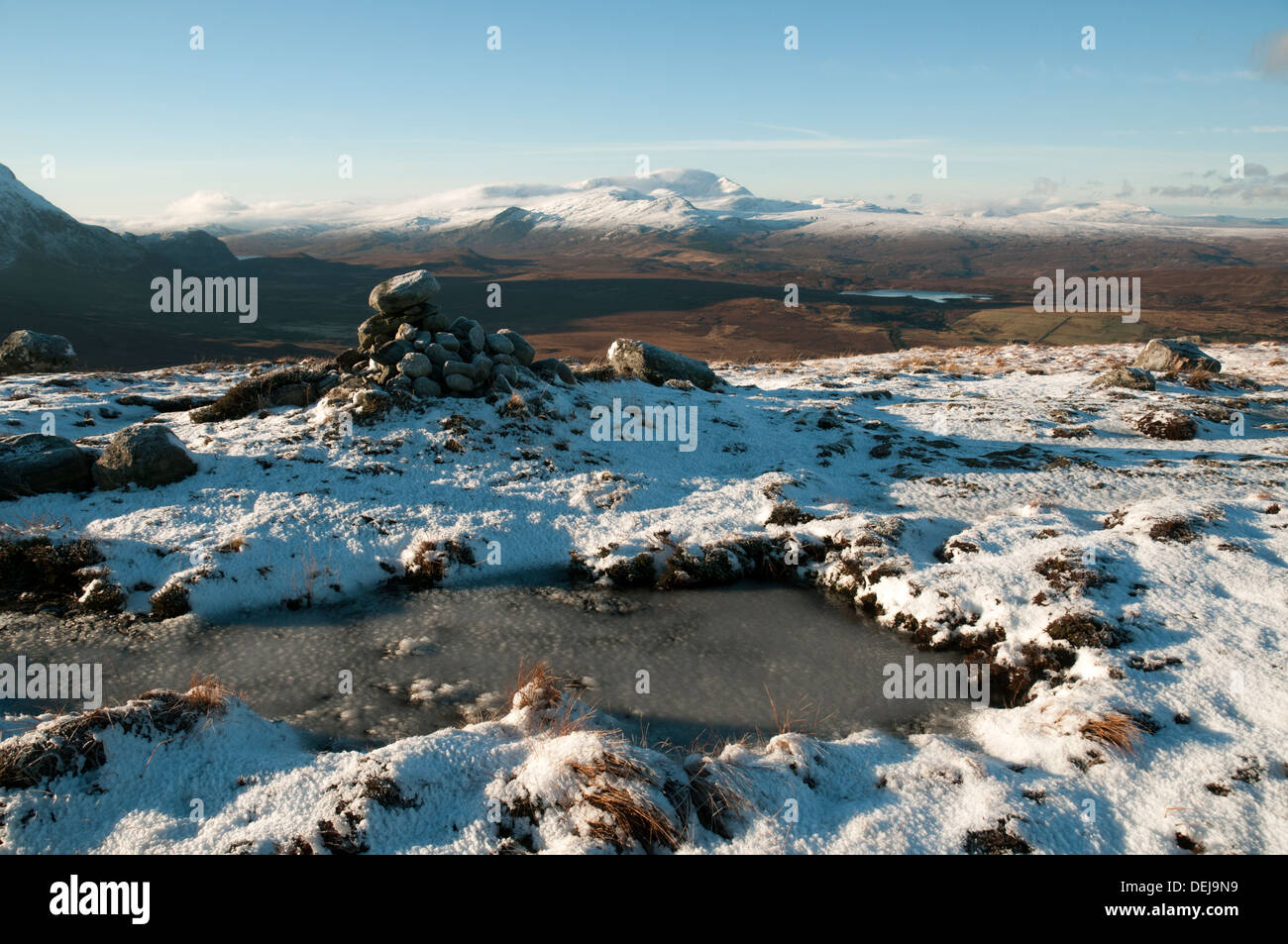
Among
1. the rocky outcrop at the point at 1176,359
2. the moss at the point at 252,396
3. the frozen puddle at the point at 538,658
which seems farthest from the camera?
the rocky outcrop at the point at 1176,359

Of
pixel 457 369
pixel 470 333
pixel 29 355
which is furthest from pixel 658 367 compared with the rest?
pixel 29 355

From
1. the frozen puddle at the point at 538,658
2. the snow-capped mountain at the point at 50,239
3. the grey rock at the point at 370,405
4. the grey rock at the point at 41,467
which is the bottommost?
the frozen puddle at the point at 538,658

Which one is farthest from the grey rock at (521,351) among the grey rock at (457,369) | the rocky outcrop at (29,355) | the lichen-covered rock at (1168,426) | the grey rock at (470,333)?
the rocky outcrop at (29,355)

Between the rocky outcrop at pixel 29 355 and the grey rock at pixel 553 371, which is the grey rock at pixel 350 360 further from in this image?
the rocky outcrop at pixel 29 355

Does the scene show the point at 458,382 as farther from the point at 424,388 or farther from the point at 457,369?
the point at 424,388

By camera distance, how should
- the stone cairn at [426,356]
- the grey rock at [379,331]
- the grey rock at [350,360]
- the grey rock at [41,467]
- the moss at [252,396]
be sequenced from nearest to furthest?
the grey rock at [41,467] → the moss at [252,396] → the stone cairn at [426,356] → the grey rock at [350,360] → the grey rock at [379,331]
